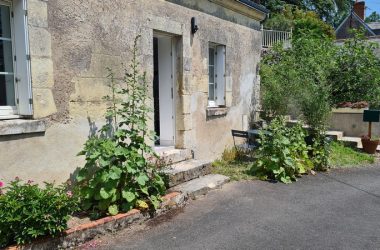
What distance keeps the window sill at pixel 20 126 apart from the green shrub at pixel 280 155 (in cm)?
408

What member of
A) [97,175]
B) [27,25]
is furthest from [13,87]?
[97,175]

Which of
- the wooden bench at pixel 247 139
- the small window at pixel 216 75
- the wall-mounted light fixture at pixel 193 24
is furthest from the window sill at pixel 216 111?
the wall-mounted light fixture at pixel 193 24

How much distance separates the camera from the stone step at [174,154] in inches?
236

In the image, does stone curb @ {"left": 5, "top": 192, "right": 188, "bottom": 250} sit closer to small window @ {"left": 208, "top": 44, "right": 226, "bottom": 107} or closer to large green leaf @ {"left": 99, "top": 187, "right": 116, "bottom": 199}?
large green leaf @ {"left": 99, "top": 187, "right": 116, "bottom": 199}

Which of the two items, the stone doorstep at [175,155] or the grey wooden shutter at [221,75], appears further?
the grey wooden shutter at [221,75]

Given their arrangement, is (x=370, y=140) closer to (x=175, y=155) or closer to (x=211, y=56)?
(x=211, y=56)

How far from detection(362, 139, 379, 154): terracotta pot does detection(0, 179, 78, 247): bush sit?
8155mm

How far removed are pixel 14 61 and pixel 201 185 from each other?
3271 mm

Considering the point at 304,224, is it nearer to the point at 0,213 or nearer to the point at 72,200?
the point at 72,200

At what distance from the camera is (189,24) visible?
6.57 m

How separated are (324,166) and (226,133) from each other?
2286mm

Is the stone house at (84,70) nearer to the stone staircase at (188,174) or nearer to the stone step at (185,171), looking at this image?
the stone staircase at (188,174)

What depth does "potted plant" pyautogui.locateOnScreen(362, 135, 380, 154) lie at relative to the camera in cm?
902

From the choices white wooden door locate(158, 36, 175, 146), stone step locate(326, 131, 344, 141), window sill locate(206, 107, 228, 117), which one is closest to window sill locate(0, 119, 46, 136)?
white wooden door locate(158, 36, 175, 146)
